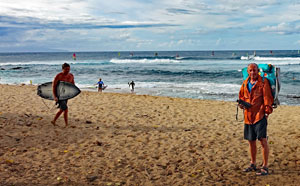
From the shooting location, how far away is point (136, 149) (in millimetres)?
5715

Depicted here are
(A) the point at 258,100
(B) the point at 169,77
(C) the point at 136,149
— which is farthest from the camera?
(B) the point at 169,77

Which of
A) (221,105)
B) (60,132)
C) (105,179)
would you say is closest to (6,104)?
(60,132)

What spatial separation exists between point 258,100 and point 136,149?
2.66 metres

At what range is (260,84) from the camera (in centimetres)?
409

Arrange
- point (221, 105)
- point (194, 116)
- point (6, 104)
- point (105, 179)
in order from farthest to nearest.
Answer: point (221, 105), point (6, 104), point (194, 116), point (105, 179)

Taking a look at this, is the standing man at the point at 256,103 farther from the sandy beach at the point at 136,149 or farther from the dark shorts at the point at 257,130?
the sandy beach at the point at 136,149

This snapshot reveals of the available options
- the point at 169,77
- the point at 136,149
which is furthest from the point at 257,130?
the point at 169,77

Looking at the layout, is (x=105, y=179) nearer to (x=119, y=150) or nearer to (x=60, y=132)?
(x=119, y=150)

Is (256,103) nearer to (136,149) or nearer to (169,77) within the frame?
(136,149)

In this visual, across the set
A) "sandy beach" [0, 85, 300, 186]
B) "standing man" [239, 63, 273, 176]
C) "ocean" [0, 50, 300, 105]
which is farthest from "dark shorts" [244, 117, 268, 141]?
"ocean" [0, 50, 300, 105]

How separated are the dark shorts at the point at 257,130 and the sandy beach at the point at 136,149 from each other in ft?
2.28

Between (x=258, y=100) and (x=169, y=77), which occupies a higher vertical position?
(x=258, y=100)

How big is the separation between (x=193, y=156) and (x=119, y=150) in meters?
1.48

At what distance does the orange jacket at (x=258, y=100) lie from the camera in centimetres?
403
